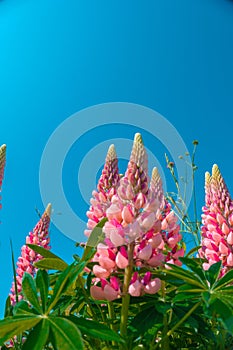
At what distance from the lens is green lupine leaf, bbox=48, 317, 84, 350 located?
916mm

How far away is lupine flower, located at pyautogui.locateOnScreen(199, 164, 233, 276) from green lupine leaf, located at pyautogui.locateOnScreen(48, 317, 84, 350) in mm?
870

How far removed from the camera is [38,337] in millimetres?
983

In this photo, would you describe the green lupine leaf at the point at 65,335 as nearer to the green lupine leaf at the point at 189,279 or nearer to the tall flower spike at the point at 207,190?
the green lupine leaf at the point at 189,279

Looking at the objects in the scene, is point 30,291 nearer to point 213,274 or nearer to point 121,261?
point 121,261

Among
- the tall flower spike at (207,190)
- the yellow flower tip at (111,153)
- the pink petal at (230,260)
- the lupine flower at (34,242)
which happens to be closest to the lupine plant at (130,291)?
the pink petal at (230,260)

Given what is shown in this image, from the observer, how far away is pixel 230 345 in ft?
4.71

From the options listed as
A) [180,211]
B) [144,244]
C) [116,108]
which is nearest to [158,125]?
[116,108]

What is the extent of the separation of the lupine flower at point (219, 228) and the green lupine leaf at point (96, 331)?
78cm

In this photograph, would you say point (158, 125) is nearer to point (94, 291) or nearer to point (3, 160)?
point (94, 291)

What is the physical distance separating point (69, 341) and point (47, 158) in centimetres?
76

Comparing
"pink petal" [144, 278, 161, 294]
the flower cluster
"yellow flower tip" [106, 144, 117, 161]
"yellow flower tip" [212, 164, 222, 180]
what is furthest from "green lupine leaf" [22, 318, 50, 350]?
"yellow flower tip" [212, 164, 222, 180]

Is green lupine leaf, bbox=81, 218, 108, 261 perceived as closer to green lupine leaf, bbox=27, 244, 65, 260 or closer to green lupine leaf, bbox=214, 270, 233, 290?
green lupine leaf, bbox=27, 244, 65, 260

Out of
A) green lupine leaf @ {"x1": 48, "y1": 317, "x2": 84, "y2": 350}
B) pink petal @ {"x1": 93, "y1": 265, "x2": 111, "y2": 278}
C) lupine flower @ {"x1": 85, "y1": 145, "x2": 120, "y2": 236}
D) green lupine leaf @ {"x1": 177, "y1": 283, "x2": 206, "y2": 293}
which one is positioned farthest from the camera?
lupine flower @ {"x1": 85, "y1": 145, "x2": 120, "y2": 236}

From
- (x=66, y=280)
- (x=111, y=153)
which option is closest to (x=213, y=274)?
(x=66, y=280)
